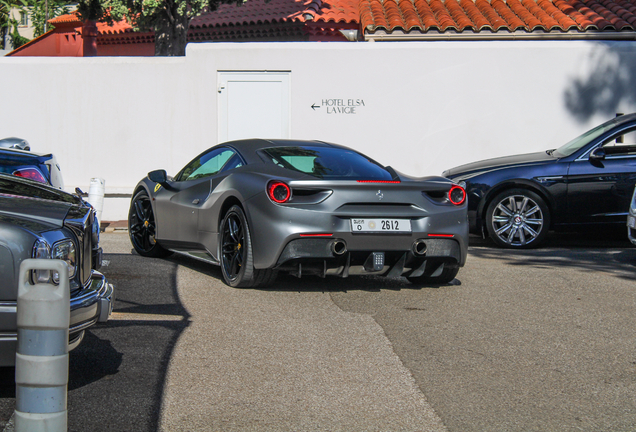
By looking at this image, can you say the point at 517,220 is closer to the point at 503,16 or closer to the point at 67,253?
the point at 67,253

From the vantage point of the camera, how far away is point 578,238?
11.3 meters

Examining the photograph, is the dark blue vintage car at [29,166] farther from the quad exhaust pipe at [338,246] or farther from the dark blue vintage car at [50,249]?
the quad exhaust pipe at [338,246]

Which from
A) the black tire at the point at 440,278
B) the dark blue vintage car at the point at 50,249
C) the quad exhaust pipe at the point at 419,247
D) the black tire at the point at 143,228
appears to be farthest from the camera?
the black tire at the point at 143,228

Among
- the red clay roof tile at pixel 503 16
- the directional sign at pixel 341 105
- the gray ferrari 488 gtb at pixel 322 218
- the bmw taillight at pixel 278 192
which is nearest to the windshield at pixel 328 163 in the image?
the gray ferrari 488 gtb at pixel 322 218

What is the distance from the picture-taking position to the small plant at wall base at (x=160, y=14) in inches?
637

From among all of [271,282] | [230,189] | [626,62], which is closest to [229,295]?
[271,282]

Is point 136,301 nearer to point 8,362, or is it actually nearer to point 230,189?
point 230,189

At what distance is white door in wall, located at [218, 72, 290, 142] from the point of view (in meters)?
12.9

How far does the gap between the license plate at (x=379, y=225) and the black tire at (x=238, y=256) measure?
827mm

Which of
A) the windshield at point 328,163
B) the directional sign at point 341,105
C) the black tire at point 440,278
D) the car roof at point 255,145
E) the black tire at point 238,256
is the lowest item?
the black tire at point 440,278

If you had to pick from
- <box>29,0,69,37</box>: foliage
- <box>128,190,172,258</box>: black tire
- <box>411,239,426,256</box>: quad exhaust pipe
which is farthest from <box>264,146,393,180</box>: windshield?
<box>29,0,69,37</box>: foliage

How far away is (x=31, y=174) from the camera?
6.47m

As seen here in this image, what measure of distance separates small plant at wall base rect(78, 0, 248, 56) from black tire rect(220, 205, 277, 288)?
34.5 feet

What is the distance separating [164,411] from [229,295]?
2.79m
